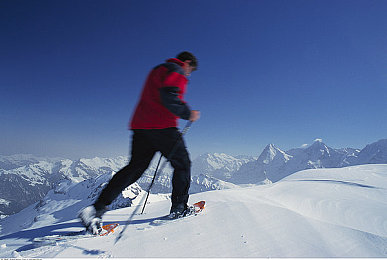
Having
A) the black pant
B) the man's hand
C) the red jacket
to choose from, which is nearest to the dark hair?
the red jacket

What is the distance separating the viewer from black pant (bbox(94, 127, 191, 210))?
2.37 meters

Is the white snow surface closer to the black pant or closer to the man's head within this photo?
the black pant

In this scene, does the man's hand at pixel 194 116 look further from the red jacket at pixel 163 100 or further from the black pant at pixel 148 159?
the black pant at pixel 148 159

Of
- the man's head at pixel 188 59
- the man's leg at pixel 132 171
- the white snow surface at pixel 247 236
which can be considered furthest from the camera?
the man's head at pixel 188 59

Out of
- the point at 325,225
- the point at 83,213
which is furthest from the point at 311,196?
the point at 83,213

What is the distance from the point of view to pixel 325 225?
2.07 metres

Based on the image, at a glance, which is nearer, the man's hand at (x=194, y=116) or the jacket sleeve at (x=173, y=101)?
the jacket sleeve at (x=173, y=101)

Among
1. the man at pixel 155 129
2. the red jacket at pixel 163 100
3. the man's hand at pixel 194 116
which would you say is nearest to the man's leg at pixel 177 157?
the man at pixel 155 129

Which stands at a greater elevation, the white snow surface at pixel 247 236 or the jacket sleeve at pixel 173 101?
the jacket sleeve at pixel 173 101

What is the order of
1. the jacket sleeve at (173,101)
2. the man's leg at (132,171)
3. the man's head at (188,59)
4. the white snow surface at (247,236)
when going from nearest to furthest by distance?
the white snow surface at (247,236) < the jacket sleeve at (173,101) < the man's leg at (132,171) < the man's head at (188,59)

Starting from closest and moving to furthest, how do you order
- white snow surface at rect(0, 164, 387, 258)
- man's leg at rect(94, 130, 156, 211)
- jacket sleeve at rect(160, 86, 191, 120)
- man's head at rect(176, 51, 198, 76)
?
white snow surface at rect(0, 164, 387, 258)
jacket sleeve at rect(160, 86, 191, 120)
man's leg at rect(94, 130, 156, 211)
man's head at rect(176, 51, 198, 76)

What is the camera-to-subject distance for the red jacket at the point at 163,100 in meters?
2.28

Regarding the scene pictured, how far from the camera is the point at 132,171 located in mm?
2436

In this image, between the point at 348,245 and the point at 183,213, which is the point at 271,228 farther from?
the point at 183,213
